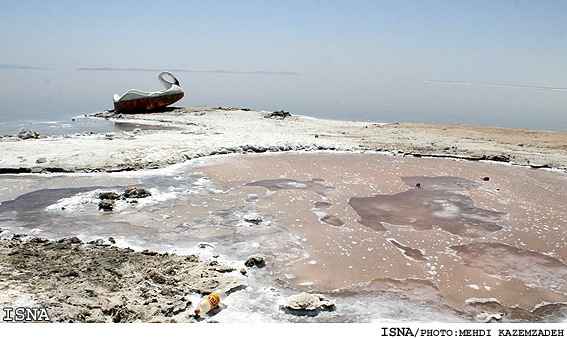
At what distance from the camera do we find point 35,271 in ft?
13.4

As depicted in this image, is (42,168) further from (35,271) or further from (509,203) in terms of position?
(509,203)

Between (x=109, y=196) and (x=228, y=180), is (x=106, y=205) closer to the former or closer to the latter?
(x=109, y=196)

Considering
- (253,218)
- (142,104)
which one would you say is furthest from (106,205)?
(142,104)

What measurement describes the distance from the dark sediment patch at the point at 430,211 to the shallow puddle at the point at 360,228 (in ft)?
0.10

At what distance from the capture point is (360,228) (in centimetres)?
607

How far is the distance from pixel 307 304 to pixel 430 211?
390 cm

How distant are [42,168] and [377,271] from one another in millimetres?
7591

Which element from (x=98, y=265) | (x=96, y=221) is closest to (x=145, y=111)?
(x=96, y=221)

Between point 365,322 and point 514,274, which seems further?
point 514,274

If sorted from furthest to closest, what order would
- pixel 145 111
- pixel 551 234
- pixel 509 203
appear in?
pixel 145 111
pixel 509 203
pixel 551 234

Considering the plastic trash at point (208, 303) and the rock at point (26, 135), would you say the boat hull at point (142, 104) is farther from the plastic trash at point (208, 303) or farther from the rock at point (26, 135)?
the plastic trash at point (208, 303)

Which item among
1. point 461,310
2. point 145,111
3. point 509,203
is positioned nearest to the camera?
point 461,310

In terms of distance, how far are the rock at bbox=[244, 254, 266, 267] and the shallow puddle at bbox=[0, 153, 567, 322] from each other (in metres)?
0.11

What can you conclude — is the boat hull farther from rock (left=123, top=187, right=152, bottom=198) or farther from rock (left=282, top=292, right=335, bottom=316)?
rock (left=282, top=292, right=335, bottom=316)
